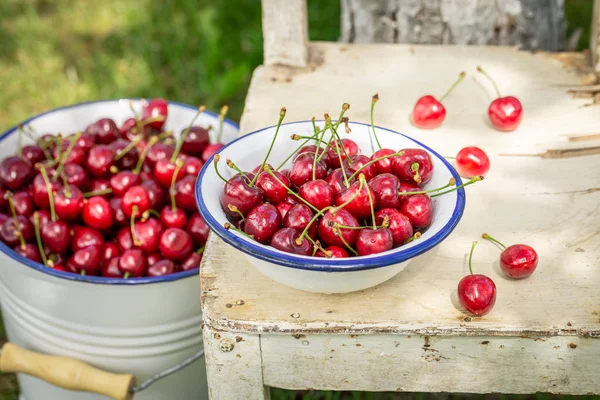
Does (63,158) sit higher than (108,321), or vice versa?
(63,158)

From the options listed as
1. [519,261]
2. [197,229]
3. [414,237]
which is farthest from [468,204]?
[197,229]

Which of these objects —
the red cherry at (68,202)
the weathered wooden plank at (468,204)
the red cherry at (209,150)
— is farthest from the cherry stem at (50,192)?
the weathered wooden plank at (468,204)

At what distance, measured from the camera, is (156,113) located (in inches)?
74.0

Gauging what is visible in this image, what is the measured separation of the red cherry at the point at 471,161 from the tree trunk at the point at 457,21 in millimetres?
822

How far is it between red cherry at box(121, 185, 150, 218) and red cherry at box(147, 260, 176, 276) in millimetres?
144

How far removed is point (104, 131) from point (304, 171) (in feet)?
2.66

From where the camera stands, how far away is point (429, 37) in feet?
7.17

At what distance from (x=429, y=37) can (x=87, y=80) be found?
157 centimetres

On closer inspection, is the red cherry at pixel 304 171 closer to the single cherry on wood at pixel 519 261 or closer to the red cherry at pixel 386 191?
the red cherry at pixel 386 191

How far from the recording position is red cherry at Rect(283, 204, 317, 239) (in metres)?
1.13

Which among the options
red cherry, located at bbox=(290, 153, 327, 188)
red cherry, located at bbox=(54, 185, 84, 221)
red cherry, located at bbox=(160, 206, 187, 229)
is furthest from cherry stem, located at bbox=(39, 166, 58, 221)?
red cherry, located at bbox=(290, 153, 327, 188)

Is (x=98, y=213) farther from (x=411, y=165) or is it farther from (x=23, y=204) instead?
(x=411, y=165)

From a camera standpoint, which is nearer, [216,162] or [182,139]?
[216,162]

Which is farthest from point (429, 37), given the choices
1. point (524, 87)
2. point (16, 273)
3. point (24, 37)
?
point (24, 37)
